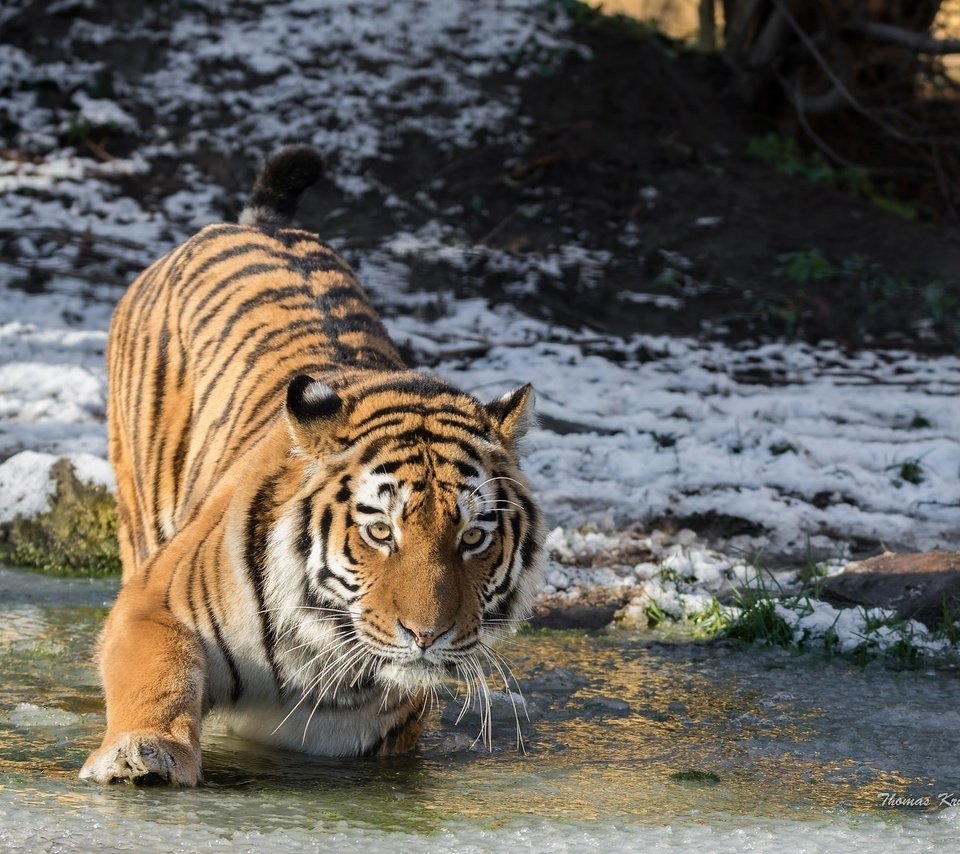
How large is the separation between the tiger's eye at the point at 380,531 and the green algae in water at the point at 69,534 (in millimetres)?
2459

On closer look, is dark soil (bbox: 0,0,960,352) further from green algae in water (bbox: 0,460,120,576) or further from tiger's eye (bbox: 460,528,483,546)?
tiger's eye (bbox: 460,528,483,546)

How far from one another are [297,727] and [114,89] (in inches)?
306

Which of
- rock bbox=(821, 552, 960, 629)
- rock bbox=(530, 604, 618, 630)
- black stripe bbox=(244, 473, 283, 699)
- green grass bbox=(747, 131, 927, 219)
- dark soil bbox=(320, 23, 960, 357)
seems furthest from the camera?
green grass bbox=(747, 131, 927, 219)

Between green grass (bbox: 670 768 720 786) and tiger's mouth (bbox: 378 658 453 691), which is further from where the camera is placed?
green grass (bbox: 670 768 720 786)

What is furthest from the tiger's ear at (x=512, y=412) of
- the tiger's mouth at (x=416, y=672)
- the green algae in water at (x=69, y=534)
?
the green algae in water at (x=69, y=534)

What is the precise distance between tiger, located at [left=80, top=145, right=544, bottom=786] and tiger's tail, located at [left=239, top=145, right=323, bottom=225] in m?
0.97

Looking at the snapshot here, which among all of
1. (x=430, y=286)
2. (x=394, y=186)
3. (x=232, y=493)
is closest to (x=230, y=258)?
(x=232, y=493)

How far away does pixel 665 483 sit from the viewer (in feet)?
18.9

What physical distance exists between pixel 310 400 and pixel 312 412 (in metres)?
0.02

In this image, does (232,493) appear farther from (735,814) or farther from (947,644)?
(947,644)

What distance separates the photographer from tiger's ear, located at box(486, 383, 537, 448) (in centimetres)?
305

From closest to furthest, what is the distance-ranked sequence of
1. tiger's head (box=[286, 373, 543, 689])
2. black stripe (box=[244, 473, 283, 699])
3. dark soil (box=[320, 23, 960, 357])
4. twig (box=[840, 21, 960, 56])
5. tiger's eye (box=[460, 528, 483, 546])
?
tiger's head (box=[286, 373, 543, 689]), tiger's eye (box=[460, 528, 483, 546]), black stripe (box=[244, 473, 283, 699]), dark soil (box=[320, 23, 960, 357]), twig (box=[840, 21, 960, 56])

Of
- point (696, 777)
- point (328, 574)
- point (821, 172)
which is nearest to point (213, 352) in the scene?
point (328, 574)

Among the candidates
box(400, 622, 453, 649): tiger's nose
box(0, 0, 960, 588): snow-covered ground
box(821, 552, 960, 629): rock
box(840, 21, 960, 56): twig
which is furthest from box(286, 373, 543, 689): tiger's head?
box(840, 21, 960, 56): twig
